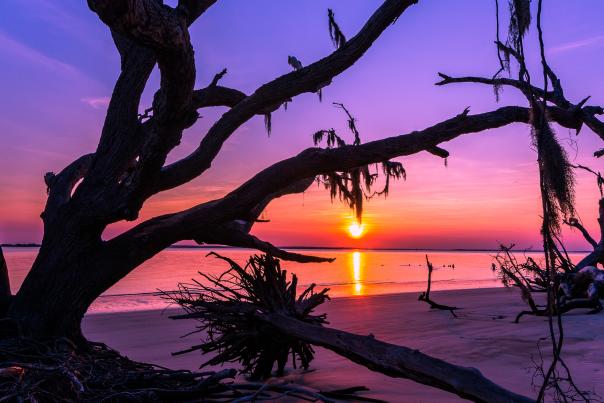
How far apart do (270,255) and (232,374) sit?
1672 mm

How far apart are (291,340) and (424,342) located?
9.43 ft

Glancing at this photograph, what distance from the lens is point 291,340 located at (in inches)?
183

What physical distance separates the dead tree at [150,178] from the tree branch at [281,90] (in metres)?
0.01

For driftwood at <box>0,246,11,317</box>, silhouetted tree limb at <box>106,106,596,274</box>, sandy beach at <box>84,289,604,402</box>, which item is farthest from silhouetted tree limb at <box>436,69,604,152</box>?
driftwood at <box>0,246,11,317</box>

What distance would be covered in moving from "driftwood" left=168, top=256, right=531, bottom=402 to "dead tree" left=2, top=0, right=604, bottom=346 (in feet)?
2.03

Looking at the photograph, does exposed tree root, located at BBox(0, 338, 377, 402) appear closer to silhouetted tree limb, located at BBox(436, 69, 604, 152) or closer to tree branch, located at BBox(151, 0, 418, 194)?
tree branch, located at BBox(151, 0, 418, 194)

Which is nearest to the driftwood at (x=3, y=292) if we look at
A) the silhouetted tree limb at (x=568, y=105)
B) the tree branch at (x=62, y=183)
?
the tree branch at (x=62, y=183)

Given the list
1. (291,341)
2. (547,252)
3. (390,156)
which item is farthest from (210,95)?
(547,252)

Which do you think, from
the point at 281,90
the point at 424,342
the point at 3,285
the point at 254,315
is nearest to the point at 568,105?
the point at 424,342

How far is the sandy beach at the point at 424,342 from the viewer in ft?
14.4

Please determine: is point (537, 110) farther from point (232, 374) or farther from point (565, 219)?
point (232, 374)

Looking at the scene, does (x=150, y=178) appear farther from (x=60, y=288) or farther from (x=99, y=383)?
(x=99, y=383)

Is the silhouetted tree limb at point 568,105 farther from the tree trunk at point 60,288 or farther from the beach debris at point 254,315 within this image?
the tree trunk at point 60,288

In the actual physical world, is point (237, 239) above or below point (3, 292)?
above
